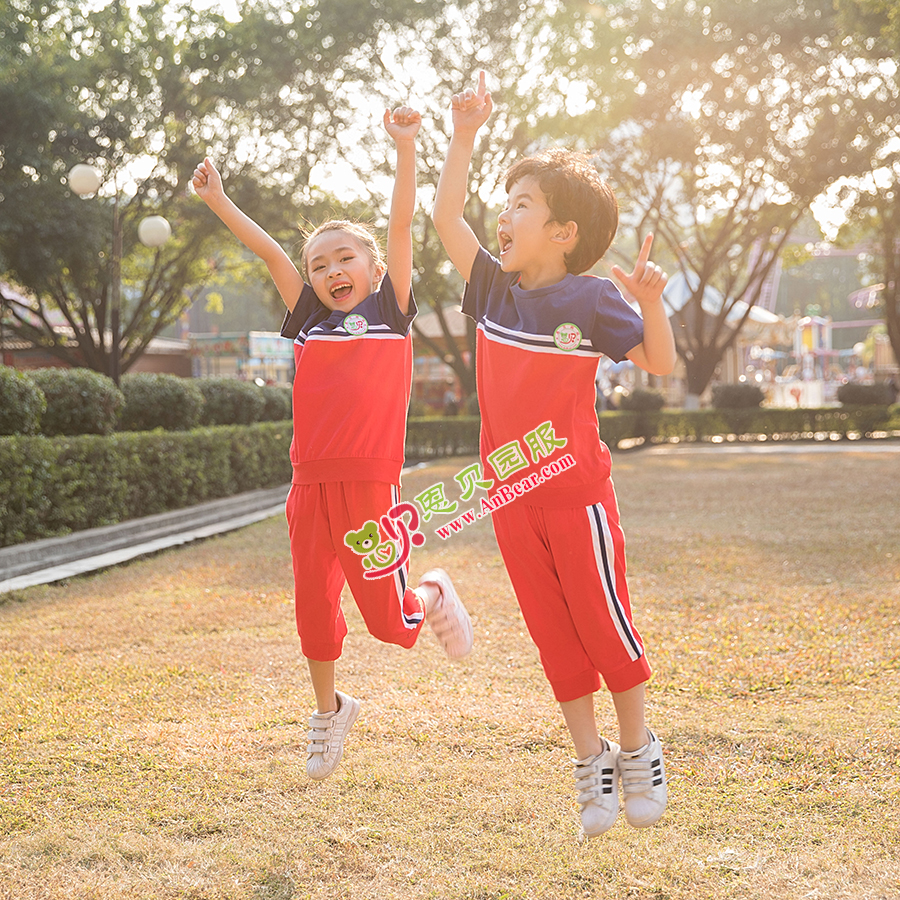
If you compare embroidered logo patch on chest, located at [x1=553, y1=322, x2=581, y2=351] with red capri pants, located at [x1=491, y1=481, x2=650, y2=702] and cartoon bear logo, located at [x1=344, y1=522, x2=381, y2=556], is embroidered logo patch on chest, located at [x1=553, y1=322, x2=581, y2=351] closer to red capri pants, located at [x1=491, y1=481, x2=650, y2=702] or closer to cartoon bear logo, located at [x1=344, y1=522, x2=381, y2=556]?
red capri pants, located at [x1=491, y1=481, x2=650, y2=702]

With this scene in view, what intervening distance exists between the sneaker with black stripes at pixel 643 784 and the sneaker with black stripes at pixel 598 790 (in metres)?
0.03

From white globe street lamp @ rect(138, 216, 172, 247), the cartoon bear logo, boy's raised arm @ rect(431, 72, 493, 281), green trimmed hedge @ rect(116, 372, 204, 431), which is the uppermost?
white globe street lamp @ rect(138, 216, 172, 247)

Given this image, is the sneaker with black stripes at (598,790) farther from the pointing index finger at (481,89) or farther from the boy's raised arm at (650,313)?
the pointing index finger at (481,89)

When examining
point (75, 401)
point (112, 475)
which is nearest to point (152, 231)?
point (75, 401)

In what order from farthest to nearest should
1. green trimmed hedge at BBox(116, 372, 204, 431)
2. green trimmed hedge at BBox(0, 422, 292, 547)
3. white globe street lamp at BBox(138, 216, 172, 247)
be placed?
white globe street lamp at BBox(138, 216, 172, 247) → green trimmed hedge at BBox(116, 372, 204, 431) → green trimmed hedge at BBox(0, 422, 292, 547)

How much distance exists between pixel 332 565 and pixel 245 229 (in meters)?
1.08

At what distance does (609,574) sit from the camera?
2434mm

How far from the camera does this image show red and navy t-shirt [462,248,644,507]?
2.41 m

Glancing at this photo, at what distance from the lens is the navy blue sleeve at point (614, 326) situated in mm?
2383

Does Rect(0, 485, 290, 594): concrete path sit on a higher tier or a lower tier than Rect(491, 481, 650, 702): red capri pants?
lower

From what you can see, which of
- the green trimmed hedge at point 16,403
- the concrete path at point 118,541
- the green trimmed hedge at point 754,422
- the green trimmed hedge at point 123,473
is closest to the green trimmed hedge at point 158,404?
the green trimmed hedge at point 123,473

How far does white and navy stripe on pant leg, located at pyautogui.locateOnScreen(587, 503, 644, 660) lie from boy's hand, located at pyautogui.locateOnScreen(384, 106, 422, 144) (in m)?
1.22

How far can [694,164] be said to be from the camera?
22.6 meters

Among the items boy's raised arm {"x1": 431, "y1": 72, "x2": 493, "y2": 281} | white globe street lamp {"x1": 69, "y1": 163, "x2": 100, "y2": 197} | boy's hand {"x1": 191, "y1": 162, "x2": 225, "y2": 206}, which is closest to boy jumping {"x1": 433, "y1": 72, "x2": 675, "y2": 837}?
boy's raised arm {"x1": 431, "y1": 72, "x2": 493, "y2": 281}
